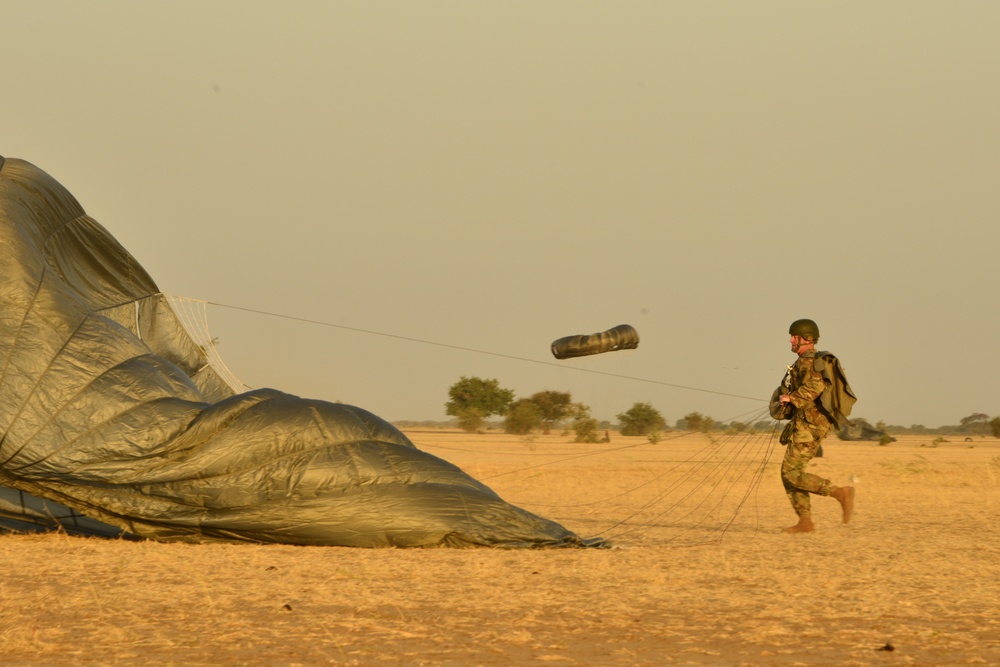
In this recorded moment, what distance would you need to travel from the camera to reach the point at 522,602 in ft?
27.0

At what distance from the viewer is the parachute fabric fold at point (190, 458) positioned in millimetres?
11133

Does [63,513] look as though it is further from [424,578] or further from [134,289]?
[424,578]

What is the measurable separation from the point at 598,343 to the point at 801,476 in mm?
7516

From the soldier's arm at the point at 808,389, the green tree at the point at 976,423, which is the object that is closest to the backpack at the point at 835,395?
the soldier's arm at the point at 808,389

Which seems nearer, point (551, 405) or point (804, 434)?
point (804, 434)

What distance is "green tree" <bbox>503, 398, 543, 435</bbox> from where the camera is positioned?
69.1 meters

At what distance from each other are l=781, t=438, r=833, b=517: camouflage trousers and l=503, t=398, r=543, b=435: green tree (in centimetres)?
5631

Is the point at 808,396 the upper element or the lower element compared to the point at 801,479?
upper

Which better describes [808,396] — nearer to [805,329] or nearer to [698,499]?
[805,329]

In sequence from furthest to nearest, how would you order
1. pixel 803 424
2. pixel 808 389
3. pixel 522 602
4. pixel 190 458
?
pixel 803 424
pixel 808 389
pixel 190 458
pixel 522 602

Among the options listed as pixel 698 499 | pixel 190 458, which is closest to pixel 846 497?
pixel 190 458

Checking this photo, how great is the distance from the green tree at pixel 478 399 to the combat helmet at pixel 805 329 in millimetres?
63842

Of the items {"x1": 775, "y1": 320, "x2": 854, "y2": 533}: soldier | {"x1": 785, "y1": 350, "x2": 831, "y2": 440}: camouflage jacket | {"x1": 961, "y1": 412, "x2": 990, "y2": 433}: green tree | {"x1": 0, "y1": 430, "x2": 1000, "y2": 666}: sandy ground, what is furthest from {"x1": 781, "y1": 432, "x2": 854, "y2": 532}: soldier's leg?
{"x1": 961, "y1": 412, "x2": 990, "y2": 433}: green tree

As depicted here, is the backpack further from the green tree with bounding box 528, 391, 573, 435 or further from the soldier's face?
the green tree with bounding box 528, 391, 573, 435
